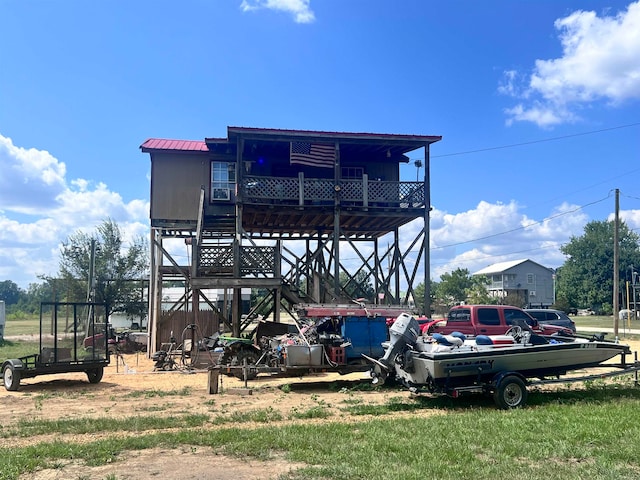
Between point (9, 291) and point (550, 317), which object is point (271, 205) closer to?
point (550, 317)

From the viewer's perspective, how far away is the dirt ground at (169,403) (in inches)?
231

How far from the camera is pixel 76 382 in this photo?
13.6m

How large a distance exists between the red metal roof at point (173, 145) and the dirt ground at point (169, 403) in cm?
812

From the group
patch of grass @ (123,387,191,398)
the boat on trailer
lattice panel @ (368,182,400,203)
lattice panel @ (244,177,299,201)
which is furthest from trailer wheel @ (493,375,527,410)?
lattice panel @ (244,177,299,201)

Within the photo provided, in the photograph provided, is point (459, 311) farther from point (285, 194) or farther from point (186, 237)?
point (186, 237)

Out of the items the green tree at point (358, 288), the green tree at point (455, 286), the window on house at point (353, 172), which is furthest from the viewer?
the green tree at point (455, 286)

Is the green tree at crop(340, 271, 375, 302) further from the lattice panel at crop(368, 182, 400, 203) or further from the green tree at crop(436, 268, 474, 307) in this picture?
the green tree at crop(436, 268, 474, 307)

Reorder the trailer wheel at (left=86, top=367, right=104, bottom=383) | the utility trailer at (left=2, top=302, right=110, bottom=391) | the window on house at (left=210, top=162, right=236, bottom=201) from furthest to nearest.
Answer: the window on house at (left=210, top=162, right=236, bottom=201) → the trailer wheel at (left=86, top=367, right=104, bottom=383) → the utility trailer at (left=2, top=302, right=110, bottom=391)

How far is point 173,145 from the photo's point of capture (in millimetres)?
21078

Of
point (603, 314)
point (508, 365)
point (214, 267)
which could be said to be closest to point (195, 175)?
point (214, 267)

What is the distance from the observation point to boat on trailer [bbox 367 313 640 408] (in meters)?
9.29

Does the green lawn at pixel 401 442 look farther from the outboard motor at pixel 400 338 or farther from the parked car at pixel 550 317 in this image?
the parked car at pixel 550 317

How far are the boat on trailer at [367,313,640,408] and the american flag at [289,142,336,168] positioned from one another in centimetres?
977

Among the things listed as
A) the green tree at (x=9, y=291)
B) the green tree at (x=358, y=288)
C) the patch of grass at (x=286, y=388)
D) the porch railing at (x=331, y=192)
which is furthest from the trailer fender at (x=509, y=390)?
the green tree at (x=9, y=291)
